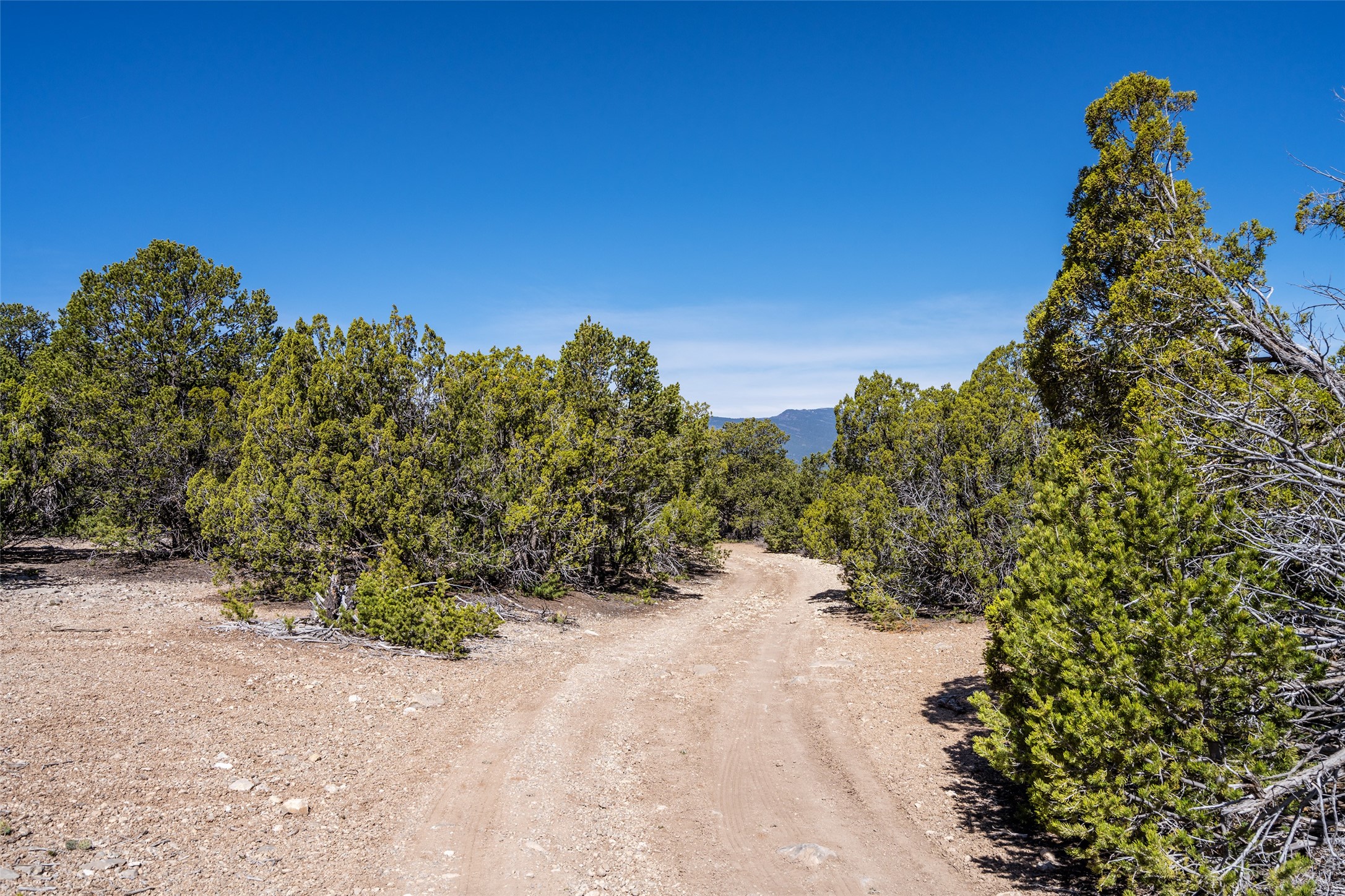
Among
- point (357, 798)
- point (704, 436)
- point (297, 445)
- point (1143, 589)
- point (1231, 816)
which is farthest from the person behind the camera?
point (704, 436)

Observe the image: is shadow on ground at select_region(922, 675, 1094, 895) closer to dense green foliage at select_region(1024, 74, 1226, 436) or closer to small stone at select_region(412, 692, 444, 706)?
dense green foliage at select_region(1024, 74, 1226, 436)

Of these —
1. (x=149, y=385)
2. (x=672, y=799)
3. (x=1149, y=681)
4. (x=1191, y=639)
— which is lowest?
(x=672, y=799)

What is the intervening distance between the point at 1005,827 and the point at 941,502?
10.1 m

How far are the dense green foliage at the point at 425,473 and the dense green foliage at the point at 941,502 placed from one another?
504 centimetres

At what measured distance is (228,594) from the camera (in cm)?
1232

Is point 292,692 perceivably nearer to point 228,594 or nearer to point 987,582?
point 228,594

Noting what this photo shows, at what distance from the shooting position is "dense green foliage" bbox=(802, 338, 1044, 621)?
14.8 meters

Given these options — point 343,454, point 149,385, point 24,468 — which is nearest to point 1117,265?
point 343,454

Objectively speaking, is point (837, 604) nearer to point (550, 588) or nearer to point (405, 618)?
point (550, 588)

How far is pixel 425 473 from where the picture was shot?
1325 cm

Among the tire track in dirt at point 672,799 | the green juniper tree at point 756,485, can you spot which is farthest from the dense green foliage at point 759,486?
the tire track in dirt at point 672,799

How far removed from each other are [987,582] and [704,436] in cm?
1088

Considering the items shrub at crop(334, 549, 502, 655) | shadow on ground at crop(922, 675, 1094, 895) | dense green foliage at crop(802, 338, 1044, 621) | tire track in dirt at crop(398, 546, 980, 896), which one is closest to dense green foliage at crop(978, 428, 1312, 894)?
shadow on ground at crop(922, 675, 1094, 895)

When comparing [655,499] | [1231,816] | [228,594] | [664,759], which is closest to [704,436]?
[655,499]
